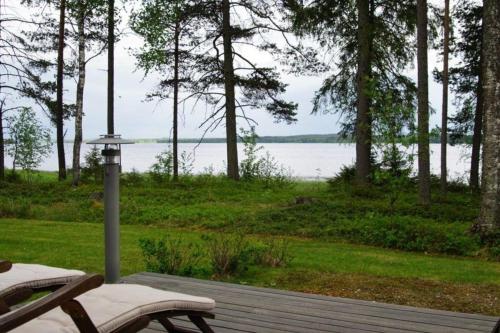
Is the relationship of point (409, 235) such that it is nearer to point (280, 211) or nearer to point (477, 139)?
point (280, 211)

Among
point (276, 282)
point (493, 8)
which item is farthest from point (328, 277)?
point (493, 8)

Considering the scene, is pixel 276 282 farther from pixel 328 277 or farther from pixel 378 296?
pixel 378 296

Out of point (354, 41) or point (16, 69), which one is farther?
point (16, 69)

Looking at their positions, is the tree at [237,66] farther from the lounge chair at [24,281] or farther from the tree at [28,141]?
the lounge chair at [24,281]

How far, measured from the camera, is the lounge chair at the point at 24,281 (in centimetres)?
282

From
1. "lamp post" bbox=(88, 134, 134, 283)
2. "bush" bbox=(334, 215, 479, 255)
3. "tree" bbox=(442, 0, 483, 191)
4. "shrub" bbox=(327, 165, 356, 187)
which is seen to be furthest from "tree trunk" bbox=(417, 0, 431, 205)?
"lamp post" bbox=(88, 134, 134, 283)

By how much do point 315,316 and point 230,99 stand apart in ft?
51.8

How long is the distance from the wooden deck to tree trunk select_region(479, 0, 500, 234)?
19.1 feet

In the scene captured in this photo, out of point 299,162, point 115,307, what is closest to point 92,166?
point 115,307

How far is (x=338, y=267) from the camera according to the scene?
7.01m

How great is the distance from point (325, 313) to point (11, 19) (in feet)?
57.4

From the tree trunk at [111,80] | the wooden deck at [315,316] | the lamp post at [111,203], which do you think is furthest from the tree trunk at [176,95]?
the wooden deck at [315,316]

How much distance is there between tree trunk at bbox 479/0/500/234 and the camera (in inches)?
336

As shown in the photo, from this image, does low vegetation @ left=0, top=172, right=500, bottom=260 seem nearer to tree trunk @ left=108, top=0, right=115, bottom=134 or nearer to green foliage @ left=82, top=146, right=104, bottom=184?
green foliage @ left=82, top=146, right=104, bottom=184
